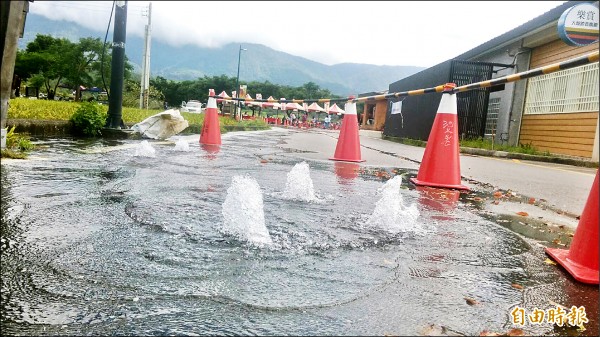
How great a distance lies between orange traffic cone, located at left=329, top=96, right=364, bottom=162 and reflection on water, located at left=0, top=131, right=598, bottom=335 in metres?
4.30

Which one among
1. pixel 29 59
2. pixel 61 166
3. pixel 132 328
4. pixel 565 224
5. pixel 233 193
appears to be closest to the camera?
pixel 132 328

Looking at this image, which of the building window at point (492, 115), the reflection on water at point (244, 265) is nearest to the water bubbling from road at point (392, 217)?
the reflection on water at point (244, 265)

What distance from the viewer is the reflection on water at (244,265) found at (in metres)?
1.71

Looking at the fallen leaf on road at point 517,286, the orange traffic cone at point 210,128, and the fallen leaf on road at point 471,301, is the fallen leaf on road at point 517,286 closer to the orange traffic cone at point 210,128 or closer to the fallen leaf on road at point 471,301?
the fallen leaf on road at point 471,301

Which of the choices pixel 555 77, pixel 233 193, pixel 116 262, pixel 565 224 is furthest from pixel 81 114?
pixel 555 77

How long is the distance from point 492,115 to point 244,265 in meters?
21.1

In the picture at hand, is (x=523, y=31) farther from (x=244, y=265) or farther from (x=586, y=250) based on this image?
(x=244, y=265)

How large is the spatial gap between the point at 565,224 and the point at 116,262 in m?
3.79

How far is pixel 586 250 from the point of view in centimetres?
263

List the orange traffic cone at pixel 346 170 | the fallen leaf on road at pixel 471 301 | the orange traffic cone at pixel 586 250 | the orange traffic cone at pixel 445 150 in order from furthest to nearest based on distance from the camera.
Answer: the orange traffic cone at pixel 346 170
the orange traffic cone at pixel 445 150
the orange traffic cone at pixel 586 250
the fallen leaf on road at pixel 471 301

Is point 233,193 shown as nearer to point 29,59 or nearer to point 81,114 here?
point 81,114

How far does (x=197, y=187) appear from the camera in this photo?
14.5 feet

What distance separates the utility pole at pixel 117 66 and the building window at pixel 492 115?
1604cm

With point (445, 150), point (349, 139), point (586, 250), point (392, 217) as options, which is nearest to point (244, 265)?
point (392, 217)
